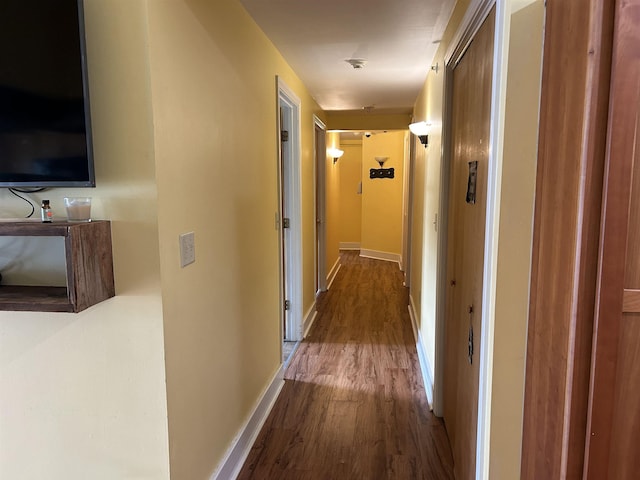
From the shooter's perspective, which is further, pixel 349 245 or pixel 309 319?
pixel 349 245

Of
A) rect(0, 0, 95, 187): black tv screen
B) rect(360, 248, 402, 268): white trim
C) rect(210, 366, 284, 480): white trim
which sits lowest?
rect(210, 366, 284, 480): white trim

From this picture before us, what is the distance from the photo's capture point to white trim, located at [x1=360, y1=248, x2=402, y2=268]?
767cm

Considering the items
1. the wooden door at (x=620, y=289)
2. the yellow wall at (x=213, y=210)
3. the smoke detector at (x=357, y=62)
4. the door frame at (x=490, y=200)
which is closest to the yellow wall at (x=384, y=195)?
the smoke detector at (x=357, y=62)

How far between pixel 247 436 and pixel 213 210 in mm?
1252

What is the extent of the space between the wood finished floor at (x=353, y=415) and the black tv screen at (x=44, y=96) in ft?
5.33

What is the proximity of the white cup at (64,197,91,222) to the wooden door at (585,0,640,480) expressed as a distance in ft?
4.46

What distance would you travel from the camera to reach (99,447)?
4.84ft

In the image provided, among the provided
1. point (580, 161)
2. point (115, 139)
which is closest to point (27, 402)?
point (115, 139)

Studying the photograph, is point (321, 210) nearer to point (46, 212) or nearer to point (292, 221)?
point (292, 221)

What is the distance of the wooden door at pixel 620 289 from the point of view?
771 millimetres

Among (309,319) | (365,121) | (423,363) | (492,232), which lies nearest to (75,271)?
(492,232)

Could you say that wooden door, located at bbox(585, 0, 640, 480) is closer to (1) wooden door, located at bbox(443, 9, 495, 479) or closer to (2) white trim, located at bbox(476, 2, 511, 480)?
(2) white trim, located at bbox(476, 2, 511, 480)

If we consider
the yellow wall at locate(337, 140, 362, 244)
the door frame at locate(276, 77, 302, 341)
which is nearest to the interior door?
the door frame at locate(276, 77, 302, 341)

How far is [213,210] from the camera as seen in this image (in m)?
1.77
